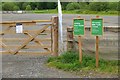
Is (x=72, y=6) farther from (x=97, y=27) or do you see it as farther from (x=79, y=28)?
(x=97, y=27)

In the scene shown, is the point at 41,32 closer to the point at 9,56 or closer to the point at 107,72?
the point at 9,56

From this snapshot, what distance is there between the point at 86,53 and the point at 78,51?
10.4 inches

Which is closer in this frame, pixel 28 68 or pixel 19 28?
pixel 28 68

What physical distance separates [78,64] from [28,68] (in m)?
1.51

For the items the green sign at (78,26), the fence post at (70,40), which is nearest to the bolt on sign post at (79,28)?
the green sign at (78,26)

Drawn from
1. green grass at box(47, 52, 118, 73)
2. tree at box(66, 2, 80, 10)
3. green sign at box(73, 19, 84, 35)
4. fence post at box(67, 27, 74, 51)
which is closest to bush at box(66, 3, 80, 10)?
tree at box(66, 2, 80, 10)

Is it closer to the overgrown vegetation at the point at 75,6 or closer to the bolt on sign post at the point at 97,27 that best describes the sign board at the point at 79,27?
the bolt on sign post at the point at 97,27

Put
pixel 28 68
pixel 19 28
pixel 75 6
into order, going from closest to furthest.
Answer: pixel 28 68, pixel 19 28, pixel 75 6

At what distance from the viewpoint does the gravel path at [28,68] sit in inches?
375

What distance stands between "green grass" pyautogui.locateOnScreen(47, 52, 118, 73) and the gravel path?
290 millimetres

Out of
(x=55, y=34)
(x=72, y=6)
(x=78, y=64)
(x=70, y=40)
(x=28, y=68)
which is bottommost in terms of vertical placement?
(x=28, y=68)

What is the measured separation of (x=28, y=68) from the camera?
420 inches

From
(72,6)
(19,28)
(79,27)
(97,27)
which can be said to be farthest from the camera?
(72,6)

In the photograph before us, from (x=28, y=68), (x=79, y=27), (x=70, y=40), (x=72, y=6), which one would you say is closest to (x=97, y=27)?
(x=79, y=27)
